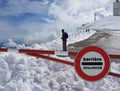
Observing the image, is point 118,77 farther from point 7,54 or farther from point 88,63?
point 7,54

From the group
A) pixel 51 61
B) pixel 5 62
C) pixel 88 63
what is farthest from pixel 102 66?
pixel 5 62

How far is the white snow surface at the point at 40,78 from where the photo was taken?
9.30 meters

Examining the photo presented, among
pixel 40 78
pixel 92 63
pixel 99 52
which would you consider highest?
pixel 99 52

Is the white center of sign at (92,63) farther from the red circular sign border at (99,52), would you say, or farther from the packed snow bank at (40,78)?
the packed snow bank at (40,78)

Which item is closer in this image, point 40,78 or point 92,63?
point 92,63

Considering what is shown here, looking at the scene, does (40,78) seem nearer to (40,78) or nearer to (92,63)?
(40,78)

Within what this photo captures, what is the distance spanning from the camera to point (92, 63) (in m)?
8.09

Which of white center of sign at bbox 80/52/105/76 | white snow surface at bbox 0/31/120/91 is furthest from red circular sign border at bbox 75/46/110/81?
white snow surface at bbox 0/31/120/91

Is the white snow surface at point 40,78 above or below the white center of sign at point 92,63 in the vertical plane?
below

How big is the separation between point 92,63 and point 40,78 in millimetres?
1964

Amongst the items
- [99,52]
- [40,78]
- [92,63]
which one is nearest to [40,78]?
[40,78]

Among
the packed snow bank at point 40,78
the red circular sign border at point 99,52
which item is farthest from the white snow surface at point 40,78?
the red circular sign border at point 99,52

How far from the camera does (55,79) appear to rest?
31.9 feet

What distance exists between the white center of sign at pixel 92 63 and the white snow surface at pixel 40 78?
4.52ft
